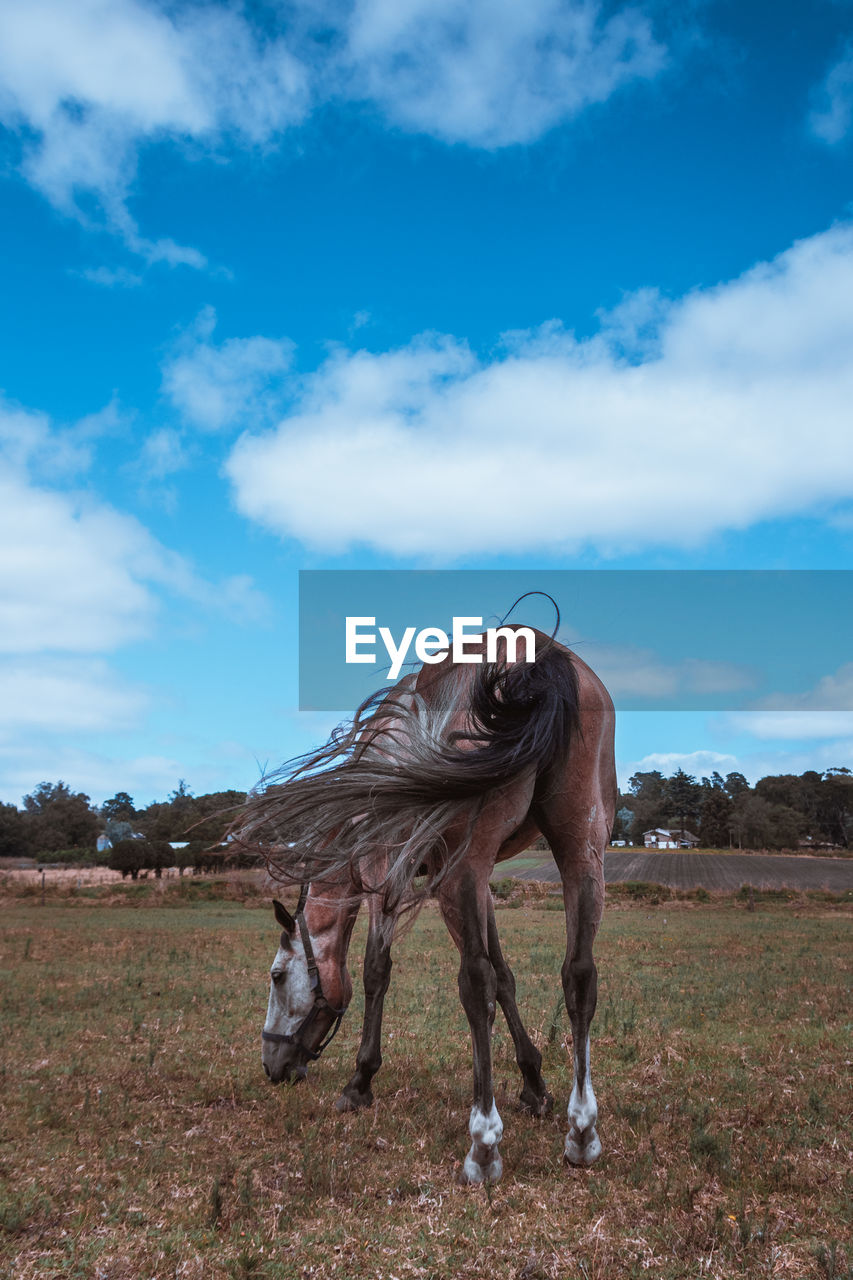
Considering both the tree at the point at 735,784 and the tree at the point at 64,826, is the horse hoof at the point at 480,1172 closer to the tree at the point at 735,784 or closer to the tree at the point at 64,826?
the tree at the point at 64,826

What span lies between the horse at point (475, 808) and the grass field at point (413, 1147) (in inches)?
21.8

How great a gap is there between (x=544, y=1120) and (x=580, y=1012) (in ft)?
4.04

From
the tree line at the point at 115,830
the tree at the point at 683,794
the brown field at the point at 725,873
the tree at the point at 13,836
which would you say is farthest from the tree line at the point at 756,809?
the tree at the point at 13,836

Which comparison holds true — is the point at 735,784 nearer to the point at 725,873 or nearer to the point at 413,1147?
the point at 725,873

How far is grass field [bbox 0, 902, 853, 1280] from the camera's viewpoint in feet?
10.7

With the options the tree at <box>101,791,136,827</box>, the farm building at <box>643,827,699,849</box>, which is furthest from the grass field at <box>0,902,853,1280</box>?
the tree at <box>101,791,136,827</box>

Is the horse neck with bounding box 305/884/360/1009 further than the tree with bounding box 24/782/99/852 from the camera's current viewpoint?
No

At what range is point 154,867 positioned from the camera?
154ft

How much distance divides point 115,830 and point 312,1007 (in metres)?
105

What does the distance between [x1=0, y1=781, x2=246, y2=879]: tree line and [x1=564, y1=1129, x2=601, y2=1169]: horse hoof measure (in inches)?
95.7

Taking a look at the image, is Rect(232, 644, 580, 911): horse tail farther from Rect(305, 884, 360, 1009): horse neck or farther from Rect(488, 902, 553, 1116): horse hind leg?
Rect(488, 902, 553, 1116): horse hind leg

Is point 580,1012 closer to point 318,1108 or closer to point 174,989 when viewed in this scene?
point 318,1108

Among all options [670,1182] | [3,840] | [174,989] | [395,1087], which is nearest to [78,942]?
[174,989]

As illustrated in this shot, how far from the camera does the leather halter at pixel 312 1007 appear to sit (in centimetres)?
564
